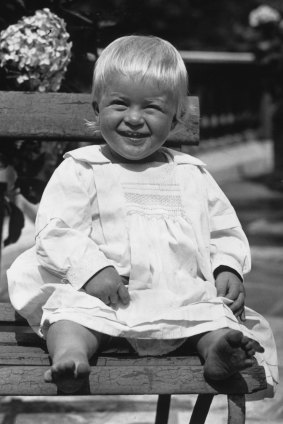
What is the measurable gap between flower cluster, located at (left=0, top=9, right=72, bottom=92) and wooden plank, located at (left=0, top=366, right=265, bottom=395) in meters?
1.58

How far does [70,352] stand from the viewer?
222 centimetres

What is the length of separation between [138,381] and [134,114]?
29.6 inches

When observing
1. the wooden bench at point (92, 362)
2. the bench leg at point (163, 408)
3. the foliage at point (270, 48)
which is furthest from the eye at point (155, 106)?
the foliage at point (270, 48)

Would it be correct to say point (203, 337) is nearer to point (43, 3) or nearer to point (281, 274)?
point (43, 3)

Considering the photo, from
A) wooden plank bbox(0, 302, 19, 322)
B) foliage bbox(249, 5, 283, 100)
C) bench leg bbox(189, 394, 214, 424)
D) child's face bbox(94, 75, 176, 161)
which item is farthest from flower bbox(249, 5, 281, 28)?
bench leg bbox(189, 394, 214, 424)

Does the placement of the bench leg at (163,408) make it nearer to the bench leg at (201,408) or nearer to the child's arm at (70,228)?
the bench leg at (201,408)

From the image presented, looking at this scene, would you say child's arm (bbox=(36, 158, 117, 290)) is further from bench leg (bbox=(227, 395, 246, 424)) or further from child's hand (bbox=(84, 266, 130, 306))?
bench leg (bbox=(227, 395, 246, 424))

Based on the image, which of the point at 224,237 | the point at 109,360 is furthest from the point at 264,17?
the point at 109,360

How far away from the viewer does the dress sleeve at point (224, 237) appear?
275cm

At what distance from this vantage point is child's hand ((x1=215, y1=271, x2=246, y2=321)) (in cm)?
263

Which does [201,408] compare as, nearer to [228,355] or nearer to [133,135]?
[228,355]

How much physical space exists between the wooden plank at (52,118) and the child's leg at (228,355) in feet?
3.46

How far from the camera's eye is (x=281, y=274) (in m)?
5.59

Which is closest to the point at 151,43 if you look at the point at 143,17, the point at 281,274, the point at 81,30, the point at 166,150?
the point at 166,150
